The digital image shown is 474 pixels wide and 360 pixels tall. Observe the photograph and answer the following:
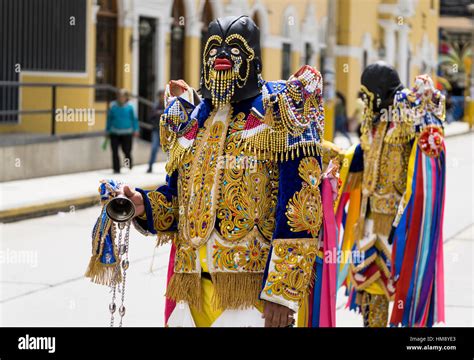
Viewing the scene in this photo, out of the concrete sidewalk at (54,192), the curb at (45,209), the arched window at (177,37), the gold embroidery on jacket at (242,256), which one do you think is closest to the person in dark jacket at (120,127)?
the concrete sidewalk at (54,192)

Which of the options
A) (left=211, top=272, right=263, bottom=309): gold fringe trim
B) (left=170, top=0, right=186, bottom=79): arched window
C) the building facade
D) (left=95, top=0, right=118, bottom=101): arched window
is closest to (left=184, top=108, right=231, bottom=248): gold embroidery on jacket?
(left=211, top=272, right=263, bottom=309): gold fringe trim

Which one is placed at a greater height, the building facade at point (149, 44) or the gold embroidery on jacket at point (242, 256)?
the building facade at point (149, 44)

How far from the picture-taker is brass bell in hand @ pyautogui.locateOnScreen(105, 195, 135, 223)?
4.58 meters

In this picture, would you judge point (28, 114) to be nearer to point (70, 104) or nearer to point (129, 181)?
point (70, 104)

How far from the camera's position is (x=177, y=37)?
92.8 ft

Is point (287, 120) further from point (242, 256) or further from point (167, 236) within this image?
point (167, 236)

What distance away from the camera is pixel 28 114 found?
2198 centimetres

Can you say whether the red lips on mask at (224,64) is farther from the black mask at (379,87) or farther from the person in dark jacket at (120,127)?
the person in dark jacket at (120,127)

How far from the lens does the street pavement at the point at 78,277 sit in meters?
8.70

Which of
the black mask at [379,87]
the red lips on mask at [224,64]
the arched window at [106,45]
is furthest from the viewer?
the arched window at [106,45]

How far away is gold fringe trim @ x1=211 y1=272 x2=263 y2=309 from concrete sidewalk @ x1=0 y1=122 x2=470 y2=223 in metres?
10.9

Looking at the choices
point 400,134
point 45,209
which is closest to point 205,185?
point 400,134

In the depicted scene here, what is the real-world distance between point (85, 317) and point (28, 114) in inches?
549

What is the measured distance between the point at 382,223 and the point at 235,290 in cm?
332
